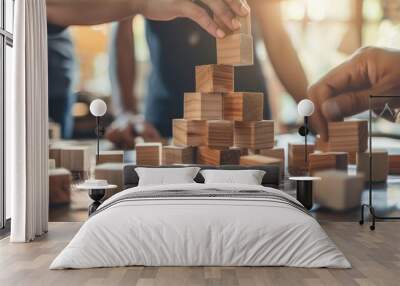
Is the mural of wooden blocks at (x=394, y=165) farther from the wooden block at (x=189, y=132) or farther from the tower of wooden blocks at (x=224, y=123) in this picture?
the wooden block at (x=189, y=132)

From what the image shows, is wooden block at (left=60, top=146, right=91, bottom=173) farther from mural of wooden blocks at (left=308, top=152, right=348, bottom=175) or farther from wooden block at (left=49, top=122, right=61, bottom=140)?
mural of wooden blocks at (left=308, top=152, right=348, bottom=175)

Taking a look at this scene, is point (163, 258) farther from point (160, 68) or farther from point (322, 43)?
point (322, 43)

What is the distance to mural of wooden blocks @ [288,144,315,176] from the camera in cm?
766

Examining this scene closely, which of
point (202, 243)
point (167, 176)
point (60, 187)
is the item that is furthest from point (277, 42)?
point (202, 243)

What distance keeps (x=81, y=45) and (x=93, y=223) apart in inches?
128

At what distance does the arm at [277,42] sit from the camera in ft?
25.3

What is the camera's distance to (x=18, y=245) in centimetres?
600

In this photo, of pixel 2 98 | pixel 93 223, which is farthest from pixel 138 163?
pixel 93 223

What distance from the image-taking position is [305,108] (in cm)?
746

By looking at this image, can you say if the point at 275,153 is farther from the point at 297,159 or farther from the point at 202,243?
the point at 202,243

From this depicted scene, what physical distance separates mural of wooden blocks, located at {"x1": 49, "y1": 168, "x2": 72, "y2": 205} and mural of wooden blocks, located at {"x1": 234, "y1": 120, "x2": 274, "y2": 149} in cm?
211

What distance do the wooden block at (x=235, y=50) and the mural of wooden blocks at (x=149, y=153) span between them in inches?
51.1

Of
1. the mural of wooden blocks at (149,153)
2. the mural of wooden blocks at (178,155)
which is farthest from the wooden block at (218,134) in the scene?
the mural of wooden blocks at (149,153)

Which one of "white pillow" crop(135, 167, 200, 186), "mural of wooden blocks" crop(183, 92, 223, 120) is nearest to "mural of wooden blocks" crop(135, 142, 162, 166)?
"white pillow" crop(135, 167, 200, 186)
